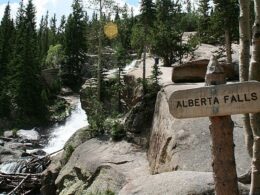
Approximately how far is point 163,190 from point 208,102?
130 inches

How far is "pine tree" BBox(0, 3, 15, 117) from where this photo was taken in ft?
156

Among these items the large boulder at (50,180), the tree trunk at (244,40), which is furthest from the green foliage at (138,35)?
the tree trunk at (244,40)

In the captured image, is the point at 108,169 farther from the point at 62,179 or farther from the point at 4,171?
the point at 4,171

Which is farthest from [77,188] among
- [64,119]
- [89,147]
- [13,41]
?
[13,41]

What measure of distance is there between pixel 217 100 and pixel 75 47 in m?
51.2

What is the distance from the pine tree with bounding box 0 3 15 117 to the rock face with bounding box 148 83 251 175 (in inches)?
1331

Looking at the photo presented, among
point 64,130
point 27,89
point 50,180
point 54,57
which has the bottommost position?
point 64,130

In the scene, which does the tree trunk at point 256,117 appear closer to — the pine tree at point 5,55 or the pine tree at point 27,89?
the pine tree at point 27,89

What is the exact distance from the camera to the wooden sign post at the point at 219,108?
16.0ft

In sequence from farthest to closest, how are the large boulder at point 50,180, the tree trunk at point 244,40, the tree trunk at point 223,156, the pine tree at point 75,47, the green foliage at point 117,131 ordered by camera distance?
1. the pine tree at point 75,47
2. the green foliage at point 117,131
3. the large boulder at point 50,180
4. the tree trunk at point 244,40
5. the tree trunk at point 223,156

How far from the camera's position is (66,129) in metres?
42.8

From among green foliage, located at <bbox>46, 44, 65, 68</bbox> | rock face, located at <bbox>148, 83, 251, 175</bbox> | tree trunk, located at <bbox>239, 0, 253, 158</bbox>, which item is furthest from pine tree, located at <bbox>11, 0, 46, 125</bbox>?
tree trunk, located at <bbox>239, 0, 253, 158</bbox>

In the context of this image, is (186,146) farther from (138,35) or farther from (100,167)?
(138,35)

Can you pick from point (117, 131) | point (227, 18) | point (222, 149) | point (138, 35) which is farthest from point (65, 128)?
point (222, 149)
